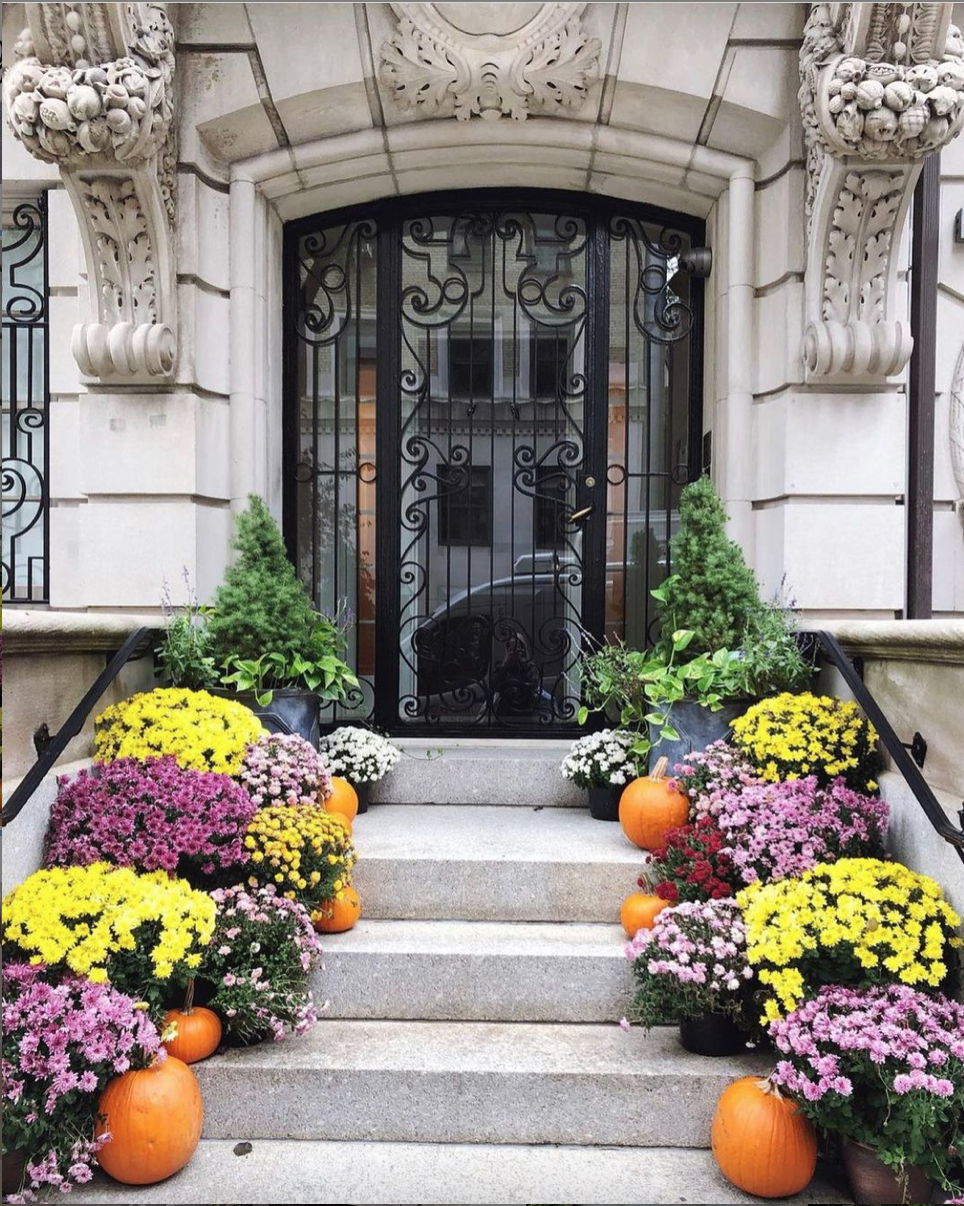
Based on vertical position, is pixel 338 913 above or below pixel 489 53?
below

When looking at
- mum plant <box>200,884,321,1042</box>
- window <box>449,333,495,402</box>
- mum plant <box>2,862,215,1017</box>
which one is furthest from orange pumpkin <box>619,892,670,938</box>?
window <box>449,333,495,402</box>

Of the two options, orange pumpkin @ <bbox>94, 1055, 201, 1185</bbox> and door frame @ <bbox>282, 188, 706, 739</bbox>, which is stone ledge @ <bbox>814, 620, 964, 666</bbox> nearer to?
door frame @ <bbox>282, 188, 706, 739</bbox>

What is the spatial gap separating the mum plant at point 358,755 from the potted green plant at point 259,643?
155mm

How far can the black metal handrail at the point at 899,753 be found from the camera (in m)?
3.07

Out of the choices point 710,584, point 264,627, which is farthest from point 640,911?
point 264,627

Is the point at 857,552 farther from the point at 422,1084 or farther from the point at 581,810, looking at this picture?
the point at 422,1084

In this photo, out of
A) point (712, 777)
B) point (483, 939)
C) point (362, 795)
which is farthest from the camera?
point (362, 795)

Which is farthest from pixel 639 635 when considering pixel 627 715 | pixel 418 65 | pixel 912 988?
pixel 418 65

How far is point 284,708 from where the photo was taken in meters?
4.54

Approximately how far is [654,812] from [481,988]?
110cm

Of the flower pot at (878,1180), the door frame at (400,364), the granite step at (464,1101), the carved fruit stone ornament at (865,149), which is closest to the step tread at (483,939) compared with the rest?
the granite step at (464,1101)

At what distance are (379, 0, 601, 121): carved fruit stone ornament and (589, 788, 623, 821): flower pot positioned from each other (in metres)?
3.69

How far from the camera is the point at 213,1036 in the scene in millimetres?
3098

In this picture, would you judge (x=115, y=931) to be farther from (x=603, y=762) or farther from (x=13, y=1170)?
(x=603, y=762)
